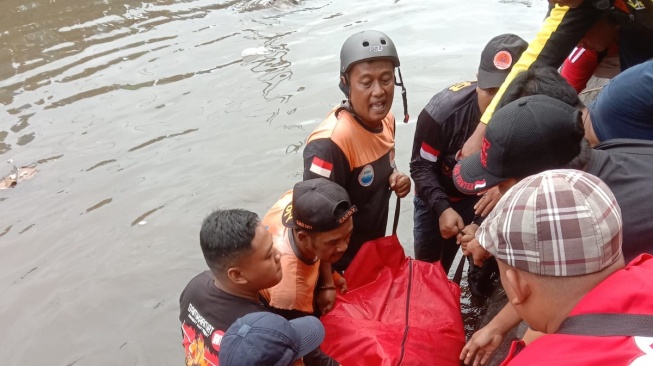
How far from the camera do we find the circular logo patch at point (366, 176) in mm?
3131

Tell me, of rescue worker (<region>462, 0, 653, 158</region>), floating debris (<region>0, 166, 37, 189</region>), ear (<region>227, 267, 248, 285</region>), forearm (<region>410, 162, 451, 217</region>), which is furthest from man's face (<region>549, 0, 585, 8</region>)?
floating debris (<region>0, 166, 37, 189</region>)

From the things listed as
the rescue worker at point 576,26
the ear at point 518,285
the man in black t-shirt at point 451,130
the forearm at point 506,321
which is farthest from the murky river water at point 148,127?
the ear at point 518,285

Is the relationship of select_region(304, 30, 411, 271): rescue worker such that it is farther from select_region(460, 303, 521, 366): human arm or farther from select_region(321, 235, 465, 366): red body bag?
select_region(460, 303, 521, 366): human arm

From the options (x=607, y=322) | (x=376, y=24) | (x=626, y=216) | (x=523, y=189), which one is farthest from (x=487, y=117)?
(x=376, y=24)

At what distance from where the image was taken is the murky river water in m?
4.36

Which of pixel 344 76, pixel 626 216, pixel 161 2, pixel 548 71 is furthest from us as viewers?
pixel 161 2

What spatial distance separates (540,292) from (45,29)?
10669 millimetres

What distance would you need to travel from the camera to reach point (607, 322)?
46.5 inches

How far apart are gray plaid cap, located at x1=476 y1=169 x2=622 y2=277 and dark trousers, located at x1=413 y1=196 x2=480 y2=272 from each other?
2.14 m

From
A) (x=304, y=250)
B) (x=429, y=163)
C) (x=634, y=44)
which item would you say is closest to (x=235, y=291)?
(x=304, y=250)

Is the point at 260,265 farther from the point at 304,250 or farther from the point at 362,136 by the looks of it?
the point at 362,136

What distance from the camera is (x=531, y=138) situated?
1.89 meters

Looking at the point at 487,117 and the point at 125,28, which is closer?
the point at 487,117

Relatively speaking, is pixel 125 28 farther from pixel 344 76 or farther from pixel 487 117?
pixel 487 117
